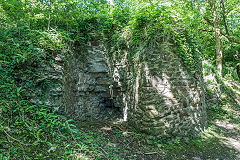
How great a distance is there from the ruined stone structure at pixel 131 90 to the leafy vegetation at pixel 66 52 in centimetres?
29

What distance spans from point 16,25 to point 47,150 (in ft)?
9.28

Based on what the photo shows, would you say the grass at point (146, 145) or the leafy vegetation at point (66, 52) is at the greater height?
the leafy vegetation at point (66, 52)

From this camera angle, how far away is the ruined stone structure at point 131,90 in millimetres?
3533

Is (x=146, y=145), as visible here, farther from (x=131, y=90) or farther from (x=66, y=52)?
(x=66, y=52)

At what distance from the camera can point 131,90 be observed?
13.8 ft

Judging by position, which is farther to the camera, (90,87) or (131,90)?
(90,87)

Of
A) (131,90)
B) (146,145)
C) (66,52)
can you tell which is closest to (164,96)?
(131,90)

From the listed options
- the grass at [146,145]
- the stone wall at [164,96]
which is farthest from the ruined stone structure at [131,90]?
the grass at [146,145]

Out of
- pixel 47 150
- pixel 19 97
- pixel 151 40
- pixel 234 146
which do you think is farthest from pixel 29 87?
pixel 234 146

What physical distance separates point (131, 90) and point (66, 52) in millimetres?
2134

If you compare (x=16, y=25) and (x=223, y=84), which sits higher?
(x=16, y=25)

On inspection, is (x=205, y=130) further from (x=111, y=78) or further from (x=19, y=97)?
(x=19, y=97)

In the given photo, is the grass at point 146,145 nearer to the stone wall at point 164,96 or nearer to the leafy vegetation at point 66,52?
the leafy vegetation at point 66,52

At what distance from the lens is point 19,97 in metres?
2.74
